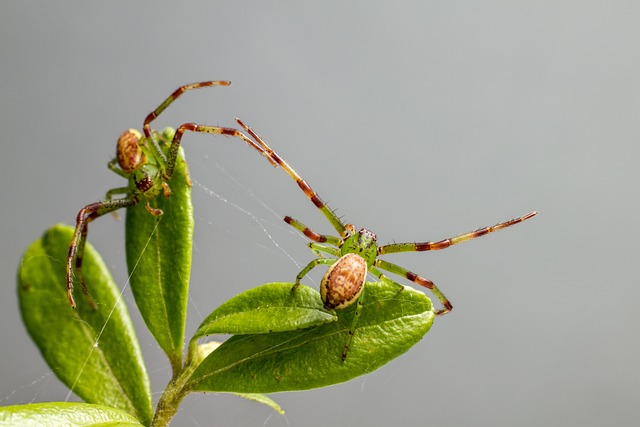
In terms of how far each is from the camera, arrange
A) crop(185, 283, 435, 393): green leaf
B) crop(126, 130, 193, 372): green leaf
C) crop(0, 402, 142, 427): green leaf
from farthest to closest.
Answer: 1. crop(126, 130, 193, 372): green leaf
2. crop(185, 283, 435, 393): green leaf
3. crop(0, 402, 142, 427): green leaf

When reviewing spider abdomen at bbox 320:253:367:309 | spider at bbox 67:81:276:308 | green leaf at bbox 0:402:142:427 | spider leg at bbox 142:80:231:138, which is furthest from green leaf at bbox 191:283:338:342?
spider leg at bbox 142:80:231:138

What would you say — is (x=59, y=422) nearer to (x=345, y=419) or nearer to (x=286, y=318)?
(x=286, y=318)

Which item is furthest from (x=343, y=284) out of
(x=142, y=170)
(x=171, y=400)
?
(x=142, y=170)

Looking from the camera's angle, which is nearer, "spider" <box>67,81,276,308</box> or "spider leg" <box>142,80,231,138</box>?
"spider" <box>67,81,276,308</box>

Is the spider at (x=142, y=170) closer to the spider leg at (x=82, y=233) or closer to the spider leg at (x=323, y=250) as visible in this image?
the spider leg at (x=82, y=233)

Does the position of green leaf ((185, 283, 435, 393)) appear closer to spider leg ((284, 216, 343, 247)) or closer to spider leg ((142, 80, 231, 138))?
spider leg ((284, 216, 343, 247))

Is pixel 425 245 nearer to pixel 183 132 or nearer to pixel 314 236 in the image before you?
pixel 314 236
